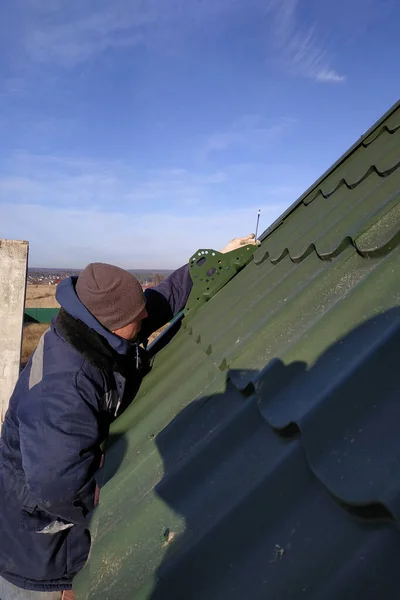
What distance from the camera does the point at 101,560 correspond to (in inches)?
53.8

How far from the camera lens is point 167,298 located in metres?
3.62

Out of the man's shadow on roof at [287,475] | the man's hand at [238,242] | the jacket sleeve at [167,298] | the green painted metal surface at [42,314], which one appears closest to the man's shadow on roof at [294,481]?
the man's shadow on roof at [287,475]

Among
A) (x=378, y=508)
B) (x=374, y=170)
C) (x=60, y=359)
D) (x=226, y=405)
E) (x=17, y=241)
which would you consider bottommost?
(x=378, y=508)

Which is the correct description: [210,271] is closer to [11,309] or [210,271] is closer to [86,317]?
[86,317]

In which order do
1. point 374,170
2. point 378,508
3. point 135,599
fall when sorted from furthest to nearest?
point 374,170, point 135,599, point 378,508

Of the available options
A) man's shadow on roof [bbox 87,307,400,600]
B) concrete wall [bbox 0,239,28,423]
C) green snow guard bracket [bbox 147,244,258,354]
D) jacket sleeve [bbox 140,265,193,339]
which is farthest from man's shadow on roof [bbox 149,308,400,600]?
concrete wall [bbox 0,239,28,423]

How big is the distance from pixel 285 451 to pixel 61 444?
4.05 ft

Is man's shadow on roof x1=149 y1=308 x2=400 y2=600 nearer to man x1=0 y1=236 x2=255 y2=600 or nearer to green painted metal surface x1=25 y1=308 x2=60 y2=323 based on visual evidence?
man x1=0 y1=236 x2=255 y2=600

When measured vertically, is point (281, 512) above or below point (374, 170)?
below

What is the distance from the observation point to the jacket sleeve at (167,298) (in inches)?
139

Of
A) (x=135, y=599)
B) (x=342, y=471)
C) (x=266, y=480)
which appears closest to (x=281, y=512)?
(x=266, y=480)

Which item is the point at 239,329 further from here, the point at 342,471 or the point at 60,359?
the point at 342,471

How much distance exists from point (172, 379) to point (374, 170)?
58.4 inches

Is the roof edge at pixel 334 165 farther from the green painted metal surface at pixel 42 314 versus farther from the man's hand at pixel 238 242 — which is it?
the green painted metal surface at pixel 42 314
